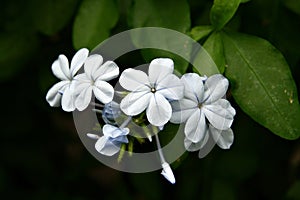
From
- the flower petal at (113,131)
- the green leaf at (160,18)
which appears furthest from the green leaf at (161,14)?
the flower petal at (113,131)

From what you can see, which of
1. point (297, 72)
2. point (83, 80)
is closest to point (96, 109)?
point (83, 80)

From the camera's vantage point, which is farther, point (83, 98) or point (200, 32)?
point (200, 32)

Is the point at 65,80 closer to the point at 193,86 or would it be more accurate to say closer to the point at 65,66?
the point at 65,66

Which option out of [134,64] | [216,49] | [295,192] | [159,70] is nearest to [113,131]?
[159,70]

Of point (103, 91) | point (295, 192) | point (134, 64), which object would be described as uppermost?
point (103, 91)

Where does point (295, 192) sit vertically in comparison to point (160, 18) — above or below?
below

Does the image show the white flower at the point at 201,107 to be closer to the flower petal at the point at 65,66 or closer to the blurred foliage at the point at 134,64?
the blurred foliage at the point at 134,64
